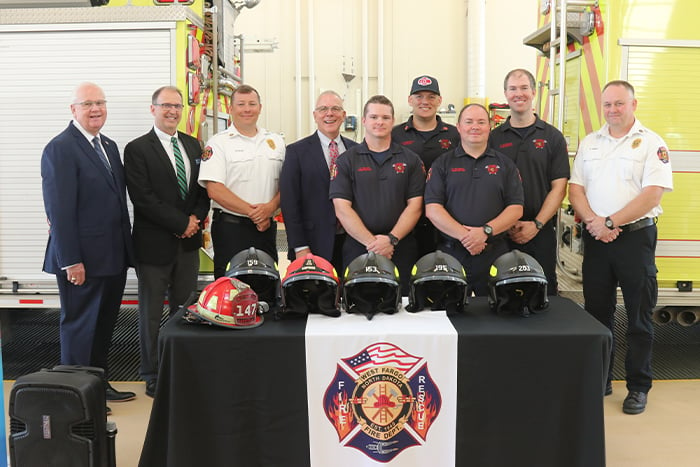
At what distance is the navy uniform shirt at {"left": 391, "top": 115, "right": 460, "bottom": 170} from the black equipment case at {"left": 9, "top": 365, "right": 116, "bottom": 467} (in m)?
2.48

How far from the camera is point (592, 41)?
4574 mm

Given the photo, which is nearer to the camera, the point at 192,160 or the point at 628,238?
the point at 628,238

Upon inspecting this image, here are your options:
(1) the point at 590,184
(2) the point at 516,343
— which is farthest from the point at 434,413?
(1) the point at 590,184

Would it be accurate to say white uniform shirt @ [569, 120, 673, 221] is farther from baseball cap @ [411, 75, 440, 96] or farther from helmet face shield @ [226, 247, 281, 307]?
helmet face shield @ [226, 247, 281, 307]

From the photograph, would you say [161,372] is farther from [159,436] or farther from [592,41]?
[592,41]

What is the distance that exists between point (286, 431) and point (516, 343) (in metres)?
0.97

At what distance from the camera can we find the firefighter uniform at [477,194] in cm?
385

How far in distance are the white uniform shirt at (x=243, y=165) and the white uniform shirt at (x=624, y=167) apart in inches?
75.1

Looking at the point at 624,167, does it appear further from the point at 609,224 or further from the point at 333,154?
the point at 333,154

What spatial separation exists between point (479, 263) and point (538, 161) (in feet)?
2.58

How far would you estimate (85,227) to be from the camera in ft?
12.6

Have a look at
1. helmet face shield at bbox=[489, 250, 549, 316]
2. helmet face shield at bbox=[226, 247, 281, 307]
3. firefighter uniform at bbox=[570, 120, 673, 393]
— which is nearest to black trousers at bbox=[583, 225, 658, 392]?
firefighter uniform at bbox=[570, 120, 673, 393]

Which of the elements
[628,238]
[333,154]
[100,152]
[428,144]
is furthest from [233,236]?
[628,238]

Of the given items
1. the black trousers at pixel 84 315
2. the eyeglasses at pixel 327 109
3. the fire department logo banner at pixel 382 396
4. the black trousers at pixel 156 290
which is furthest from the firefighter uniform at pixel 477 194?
the black trousers at pixel 84 315
